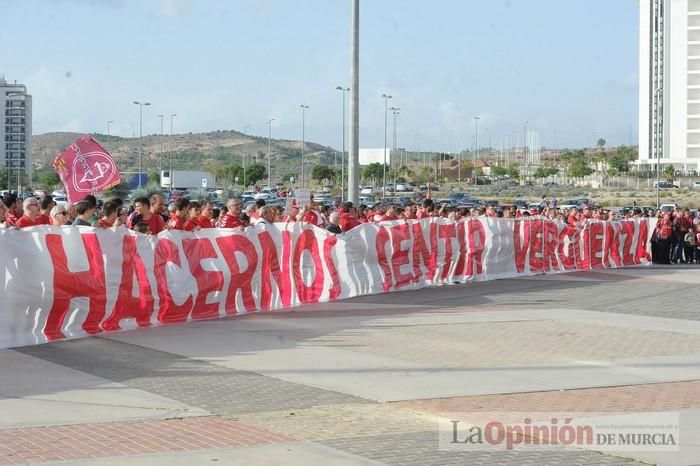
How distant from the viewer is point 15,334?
12625 mm

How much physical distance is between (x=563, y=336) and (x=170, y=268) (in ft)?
18.2

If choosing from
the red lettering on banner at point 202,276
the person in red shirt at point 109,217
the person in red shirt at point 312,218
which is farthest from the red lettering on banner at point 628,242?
the person in red shirt at point 109,217

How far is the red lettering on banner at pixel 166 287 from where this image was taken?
14.9 meters

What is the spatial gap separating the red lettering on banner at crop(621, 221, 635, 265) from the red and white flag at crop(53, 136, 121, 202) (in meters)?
16.6

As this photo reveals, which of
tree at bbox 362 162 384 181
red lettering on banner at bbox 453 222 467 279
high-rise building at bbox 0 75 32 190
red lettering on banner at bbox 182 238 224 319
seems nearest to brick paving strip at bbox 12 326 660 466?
red lettering on banner at bbox 182 238 224 319

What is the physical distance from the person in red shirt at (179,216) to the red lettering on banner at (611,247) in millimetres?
15662

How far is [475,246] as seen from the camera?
79.1 ft

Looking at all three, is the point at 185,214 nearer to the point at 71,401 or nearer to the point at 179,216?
the point at 179,216

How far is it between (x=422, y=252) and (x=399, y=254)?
107 centimetres

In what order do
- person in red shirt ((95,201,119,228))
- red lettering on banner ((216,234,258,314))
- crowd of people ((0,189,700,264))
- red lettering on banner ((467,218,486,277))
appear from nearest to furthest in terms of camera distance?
person in red shirt ((95,201,119,228)) → crowd of people ((0,189,700,264)) → red lettering on banner ((216,234,258,314)) → red lettering on banner ((467,218,486,277))

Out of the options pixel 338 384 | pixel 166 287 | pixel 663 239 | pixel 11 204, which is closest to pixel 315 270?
pixel 166 287

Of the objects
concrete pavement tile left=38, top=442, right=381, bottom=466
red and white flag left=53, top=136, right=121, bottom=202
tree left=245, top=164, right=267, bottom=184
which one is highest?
tree left=245, top=164, right=267, bottom=184

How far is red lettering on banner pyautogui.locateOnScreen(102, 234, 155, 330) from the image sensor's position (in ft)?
46.3

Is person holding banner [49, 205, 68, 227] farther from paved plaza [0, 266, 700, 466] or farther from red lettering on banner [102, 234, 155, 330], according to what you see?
paved plaza [0, 266, 700, 466]
